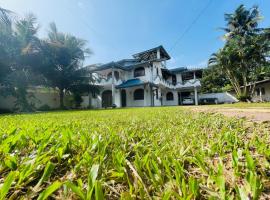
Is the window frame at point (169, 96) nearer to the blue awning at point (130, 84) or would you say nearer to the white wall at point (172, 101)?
the white wall at point (172, 101)

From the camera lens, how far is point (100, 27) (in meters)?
15.1

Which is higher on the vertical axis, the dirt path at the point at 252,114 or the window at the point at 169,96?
the window at the point at 169,96

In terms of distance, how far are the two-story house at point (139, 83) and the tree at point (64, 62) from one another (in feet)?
6.94

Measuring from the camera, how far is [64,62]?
16312mm

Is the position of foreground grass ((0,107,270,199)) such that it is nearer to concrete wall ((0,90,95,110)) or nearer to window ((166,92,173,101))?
concrete wall ((0,90,95,110))

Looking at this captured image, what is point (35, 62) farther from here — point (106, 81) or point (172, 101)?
point (172, 101)

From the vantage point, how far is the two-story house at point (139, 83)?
18875 millimetres

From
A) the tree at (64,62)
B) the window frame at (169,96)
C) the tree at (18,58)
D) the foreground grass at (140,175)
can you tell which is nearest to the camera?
the foreground grass at (140,175)

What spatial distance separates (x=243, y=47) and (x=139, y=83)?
1236 cm

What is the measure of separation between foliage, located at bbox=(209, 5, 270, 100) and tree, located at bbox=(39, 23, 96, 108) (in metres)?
15.4

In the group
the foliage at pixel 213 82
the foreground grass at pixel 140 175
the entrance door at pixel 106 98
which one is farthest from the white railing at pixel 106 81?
the foliage at pixel 213 82

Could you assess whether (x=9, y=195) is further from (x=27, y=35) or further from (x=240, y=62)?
(x=240, y=62)

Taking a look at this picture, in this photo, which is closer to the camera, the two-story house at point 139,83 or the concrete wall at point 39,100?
the concrete wall at point 39,100

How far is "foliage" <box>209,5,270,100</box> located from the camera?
753 inches
